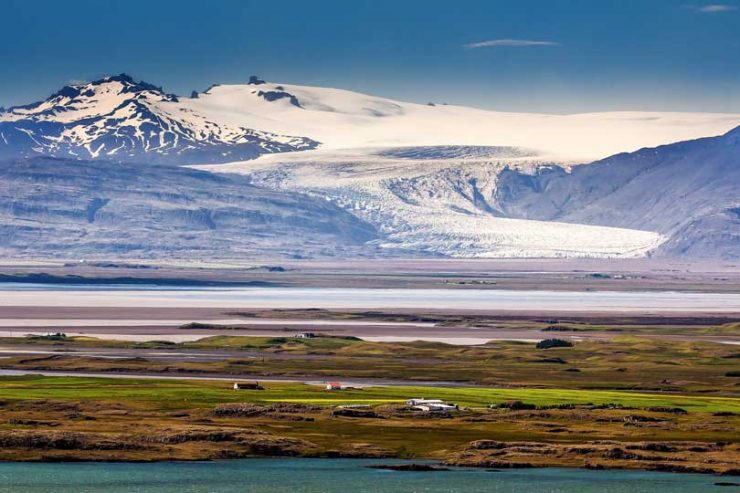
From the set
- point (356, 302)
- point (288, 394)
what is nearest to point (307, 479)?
point (288, 394)

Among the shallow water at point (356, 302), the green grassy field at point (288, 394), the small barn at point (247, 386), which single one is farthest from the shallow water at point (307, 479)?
the shallow water at point (356, 302)

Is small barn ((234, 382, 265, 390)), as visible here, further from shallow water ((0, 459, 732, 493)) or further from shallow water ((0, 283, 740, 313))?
shallow water ((0, 283, 740, 313))

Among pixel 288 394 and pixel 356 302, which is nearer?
pixel 288 394

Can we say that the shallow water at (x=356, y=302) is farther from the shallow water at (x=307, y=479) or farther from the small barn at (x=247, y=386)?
the shallow water at (x=307, y=479)

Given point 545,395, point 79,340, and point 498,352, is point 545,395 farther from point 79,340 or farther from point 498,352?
point 79,340

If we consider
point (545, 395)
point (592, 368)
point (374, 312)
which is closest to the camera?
point (545, 395)

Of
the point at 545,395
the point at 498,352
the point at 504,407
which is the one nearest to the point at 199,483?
the point at 504,407

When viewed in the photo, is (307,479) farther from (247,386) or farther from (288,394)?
(247,386)

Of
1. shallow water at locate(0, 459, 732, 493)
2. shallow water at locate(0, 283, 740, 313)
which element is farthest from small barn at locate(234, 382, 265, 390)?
shallow water at locate(0, 283, 740, 313)
